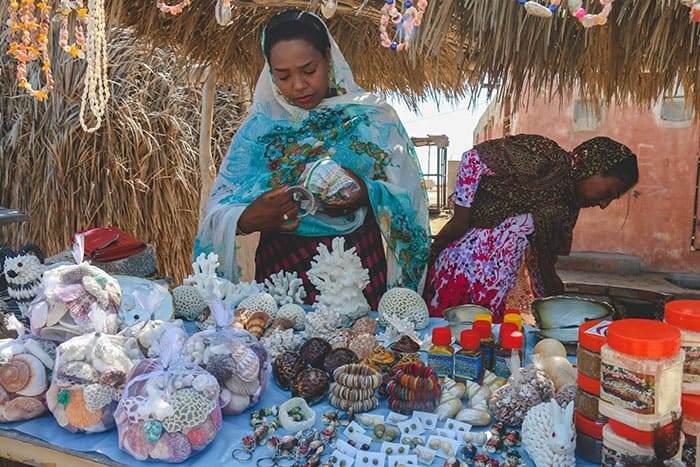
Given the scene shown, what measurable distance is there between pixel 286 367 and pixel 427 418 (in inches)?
13.5

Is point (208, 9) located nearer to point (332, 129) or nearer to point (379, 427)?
point (332, 129)

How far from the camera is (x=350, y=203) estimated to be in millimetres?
2025

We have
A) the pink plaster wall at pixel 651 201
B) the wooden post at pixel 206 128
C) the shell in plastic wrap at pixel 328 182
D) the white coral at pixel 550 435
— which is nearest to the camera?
the white coral at pixel 550 435

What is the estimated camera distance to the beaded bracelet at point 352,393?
1.14m

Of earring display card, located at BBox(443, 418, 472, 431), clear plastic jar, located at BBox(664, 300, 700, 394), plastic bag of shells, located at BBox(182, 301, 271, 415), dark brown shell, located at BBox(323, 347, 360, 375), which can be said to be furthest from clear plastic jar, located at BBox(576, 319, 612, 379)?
plastic bag of shells, located at BBox(182, 301, 271, 415)

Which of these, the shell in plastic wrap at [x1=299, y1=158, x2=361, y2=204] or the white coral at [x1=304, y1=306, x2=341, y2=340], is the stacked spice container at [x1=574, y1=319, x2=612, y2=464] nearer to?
the white coral at [x1=304, y1=306, x2=341, y2=340]

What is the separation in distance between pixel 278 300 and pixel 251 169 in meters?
0.69

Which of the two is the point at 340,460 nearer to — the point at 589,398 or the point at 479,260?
the point at 589,398

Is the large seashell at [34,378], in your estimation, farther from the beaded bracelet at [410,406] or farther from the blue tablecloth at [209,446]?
the beaded bracelet at [410,406]

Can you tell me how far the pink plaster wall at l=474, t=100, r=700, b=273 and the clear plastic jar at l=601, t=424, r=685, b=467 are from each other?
495 cm

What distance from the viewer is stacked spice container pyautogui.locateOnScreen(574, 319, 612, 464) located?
0.95 meters

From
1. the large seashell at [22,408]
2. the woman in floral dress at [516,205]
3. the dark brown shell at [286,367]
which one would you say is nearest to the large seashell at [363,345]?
the dark brown shell at [286,367]

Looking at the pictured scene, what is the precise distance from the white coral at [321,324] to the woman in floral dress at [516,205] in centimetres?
73

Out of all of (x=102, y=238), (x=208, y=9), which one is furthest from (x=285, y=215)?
(x=208, y=9)
